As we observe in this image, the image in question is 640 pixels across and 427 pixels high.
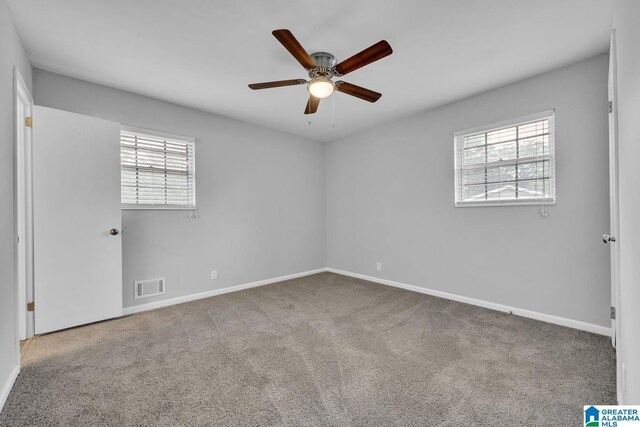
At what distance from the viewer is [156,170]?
3484 millimetres

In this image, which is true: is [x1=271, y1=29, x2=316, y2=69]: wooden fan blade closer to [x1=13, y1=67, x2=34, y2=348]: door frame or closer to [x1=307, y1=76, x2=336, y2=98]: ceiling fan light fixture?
[x1=307, y1=76, x2=336, y2=98]: ceiling fan light fixture

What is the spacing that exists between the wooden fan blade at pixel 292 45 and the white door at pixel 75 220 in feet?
7.49

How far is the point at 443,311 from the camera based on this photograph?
127 inches

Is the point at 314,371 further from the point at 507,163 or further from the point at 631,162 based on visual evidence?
the point at 507,163

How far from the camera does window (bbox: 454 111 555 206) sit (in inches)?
114

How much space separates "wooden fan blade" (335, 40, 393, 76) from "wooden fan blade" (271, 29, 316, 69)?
0.26 metres

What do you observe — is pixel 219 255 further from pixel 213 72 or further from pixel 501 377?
pixel 501 377

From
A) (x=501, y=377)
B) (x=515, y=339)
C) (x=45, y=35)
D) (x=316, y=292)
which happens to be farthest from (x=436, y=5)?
(x=316, y=292)

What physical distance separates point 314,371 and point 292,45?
2272 mm

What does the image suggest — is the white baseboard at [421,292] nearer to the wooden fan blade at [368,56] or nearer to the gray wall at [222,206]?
the gray wall at [222,206]

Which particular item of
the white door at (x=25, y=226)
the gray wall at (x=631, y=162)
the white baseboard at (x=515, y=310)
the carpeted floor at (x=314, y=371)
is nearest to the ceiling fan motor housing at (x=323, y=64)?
the gray wall at (x=631, y=162)

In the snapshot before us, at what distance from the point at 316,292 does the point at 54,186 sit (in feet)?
10.4

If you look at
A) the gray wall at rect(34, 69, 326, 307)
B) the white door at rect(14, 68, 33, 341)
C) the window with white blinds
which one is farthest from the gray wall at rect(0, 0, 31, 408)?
the window with white blinds

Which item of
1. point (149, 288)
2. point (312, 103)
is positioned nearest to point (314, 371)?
point (312, 103)
